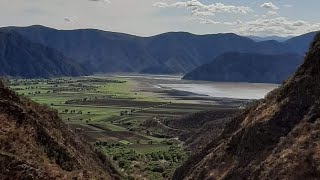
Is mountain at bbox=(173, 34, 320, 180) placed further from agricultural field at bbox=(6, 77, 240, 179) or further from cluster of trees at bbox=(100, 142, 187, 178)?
agricultural field at bbox=(6, 77, 240, 179)

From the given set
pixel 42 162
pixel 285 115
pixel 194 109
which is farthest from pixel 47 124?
pixel 194 109

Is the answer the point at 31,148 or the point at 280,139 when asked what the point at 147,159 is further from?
the point at 31,148

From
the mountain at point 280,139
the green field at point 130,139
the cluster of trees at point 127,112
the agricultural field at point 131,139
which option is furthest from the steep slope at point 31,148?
the cluster of trees at point 127,112

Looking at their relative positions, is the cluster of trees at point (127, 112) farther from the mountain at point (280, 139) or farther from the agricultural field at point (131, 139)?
the mountain at point (280, 139)

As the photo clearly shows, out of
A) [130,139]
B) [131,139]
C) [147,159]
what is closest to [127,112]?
[131,139]

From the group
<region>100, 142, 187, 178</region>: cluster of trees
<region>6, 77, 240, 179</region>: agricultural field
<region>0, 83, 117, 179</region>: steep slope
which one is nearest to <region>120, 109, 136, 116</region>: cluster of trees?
<region>6, 77, 240, 179</region>: agricultural field

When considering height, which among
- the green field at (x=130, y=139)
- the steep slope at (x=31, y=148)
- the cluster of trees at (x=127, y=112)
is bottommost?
the green field at (x=130, y=139)
